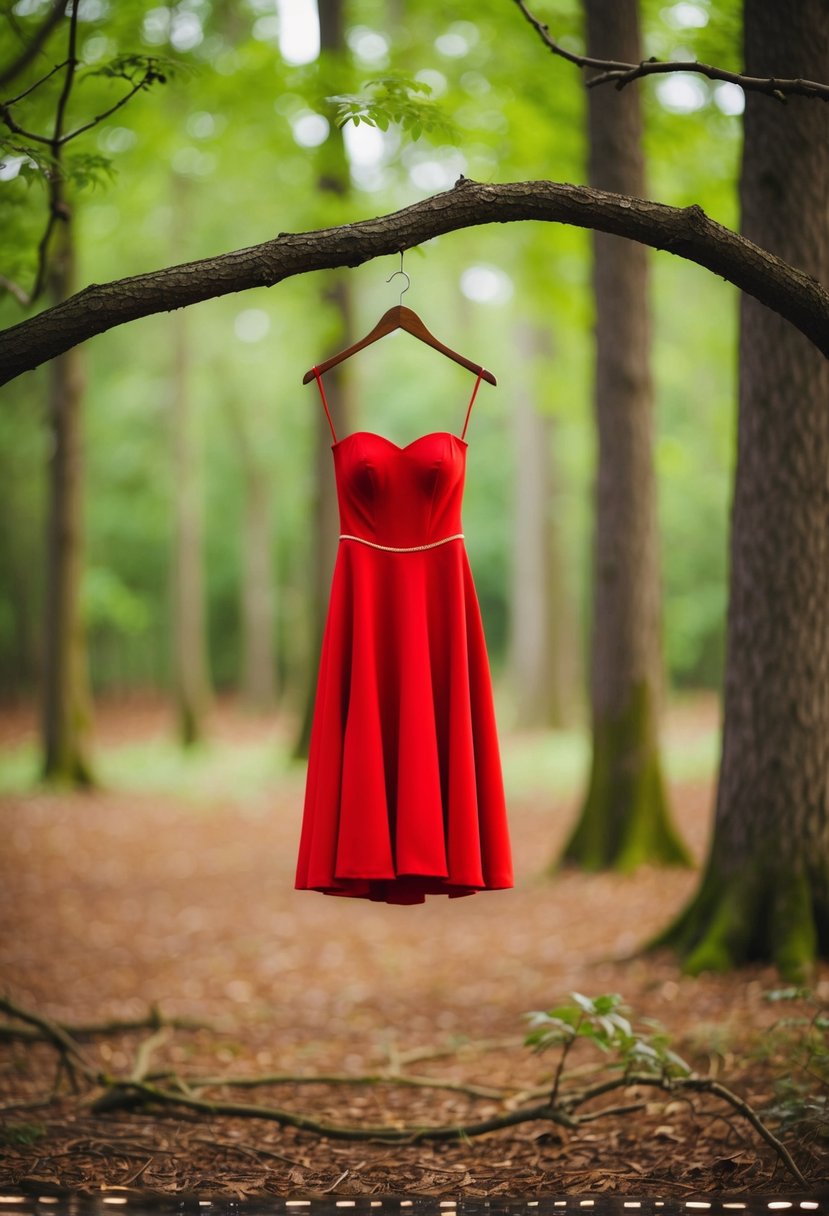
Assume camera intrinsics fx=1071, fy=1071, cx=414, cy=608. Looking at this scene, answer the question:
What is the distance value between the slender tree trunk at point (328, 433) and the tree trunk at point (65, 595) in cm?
270

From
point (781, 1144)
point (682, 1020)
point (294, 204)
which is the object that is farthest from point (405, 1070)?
point (294, 204)

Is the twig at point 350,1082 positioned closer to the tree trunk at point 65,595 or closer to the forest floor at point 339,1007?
the forest floor at point 339,1007

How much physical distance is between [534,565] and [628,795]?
9703 mm

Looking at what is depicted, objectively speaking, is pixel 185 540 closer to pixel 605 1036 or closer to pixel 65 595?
pixel 65 595

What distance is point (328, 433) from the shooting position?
12719 millimetres

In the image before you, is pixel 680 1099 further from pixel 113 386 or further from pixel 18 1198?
pixel 113 386

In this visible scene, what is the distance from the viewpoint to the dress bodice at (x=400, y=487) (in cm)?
318

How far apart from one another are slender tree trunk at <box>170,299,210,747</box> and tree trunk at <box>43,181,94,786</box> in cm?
328

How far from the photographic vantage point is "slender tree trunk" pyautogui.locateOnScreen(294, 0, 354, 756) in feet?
36.7

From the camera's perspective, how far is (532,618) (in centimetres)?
1772

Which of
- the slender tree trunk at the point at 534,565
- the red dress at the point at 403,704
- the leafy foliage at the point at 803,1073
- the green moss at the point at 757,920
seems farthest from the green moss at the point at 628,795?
the slender tree trunk at the point at 534,565

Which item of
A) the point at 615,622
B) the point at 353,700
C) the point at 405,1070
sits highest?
the point at 615,622

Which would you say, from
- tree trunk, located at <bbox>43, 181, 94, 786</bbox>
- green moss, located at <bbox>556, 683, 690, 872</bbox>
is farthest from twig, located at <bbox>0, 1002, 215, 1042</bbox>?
tree trunk, located at <bbox>43, 181, 94, 786</bbox>

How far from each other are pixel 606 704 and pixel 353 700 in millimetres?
5329
